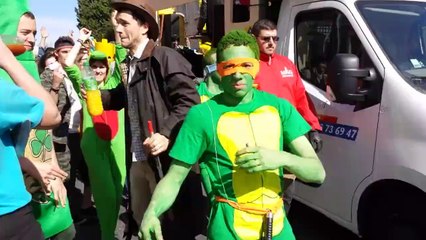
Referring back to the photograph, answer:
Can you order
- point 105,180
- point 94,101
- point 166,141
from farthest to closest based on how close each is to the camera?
point 105,180 < point 94,101 < point 166,141

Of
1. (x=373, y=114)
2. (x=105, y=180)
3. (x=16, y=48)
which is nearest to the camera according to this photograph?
(x=16, y=48)

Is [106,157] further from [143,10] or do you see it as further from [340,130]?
[340,130]

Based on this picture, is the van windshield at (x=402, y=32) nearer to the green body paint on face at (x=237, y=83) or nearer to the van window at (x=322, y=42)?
the van window at (x=322, y=42)

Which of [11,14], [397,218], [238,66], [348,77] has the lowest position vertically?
[397,218]

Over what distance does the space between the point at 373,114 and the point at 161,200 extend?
2023mm

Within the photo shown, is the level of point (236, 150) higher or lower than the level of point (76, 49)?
lower

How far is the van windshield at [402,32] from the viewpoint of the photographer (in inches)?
144

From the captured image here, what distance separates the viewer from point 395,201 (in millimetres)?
3623

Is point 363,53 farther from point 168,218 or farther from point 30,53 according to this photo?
point 30,53

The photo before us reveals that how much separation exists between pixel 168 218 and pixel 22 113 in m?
1.58

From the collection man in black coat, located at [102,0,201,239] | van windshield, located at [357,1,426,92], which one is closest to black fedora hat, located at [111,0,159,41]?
man in black coat, located at [102,0,201,239]

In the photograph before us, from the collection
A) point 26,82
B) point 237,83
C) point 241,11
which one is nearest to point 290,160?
point 237,83

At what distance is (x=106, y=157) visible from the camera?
14.0ft

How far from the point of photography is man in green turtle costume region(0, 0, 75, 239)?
2.36m
